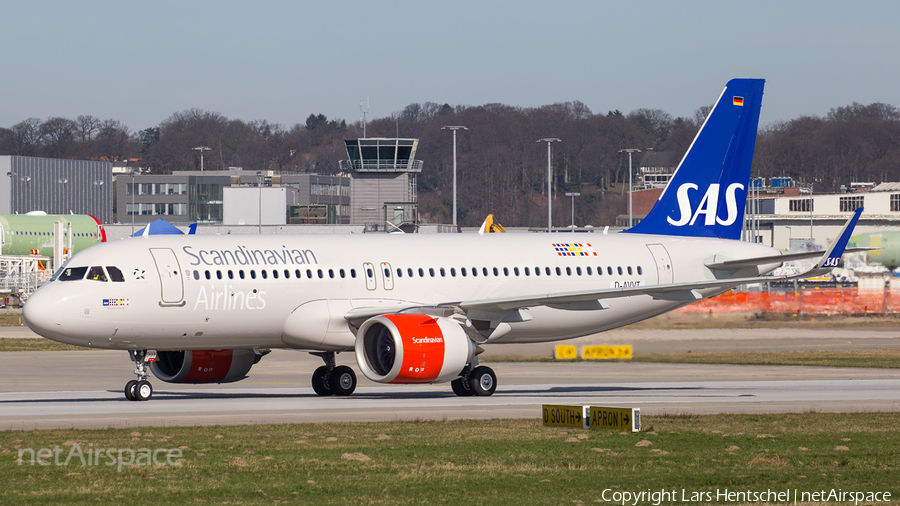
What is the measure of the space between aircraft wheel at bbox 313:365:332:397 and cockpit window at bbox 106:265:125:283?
20.7 feet

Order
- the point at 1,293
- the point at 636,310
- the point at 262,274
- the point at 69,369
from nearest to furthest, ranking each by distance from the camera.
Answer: the point at 262,274, the point at 636,310, the point at 69,369, the point at 1,293

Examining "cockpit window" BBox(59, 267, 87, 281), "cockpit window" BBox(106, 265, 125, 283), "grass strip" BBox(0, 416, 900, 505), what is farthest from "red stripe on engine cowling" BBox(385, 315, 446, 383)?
"cockpit window" BBox(59, 267, 87, 281)

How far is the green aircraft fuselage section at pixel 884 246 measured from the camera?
94.2 meters

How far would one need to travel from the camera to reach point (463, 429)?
2169 cm

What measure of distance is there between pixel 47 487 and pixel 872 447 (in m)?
13.2

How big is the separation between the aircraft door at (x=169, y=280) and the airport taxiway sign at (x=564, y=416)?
1040 cm

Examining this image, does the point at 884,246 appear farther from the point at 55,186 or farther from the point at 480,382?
the point at 55,186

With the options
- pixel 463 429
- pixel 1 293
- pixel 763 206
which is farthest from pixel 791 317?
pixel 763 206

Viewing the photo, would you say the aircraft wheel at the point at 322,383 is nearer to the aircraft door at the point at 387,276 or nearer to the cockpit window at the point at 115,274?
the aircraft door at the point at 387,276

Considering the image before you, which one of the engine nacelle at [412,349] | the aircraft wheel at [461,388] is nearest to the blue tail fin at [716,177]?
the aircraft wheel at [461,388]

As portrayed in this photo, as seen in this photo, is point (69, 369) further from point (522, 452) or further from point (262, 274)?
point (522, 452)

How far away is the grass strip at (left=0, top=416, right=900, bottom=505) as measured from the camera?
14.8 meters

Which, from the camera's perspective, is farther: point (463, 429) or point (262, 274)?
point (262, 274)

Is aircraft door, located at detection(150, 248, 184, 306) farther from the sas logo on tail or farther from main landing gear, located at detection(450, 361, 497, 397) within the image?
the sas logo on tail
